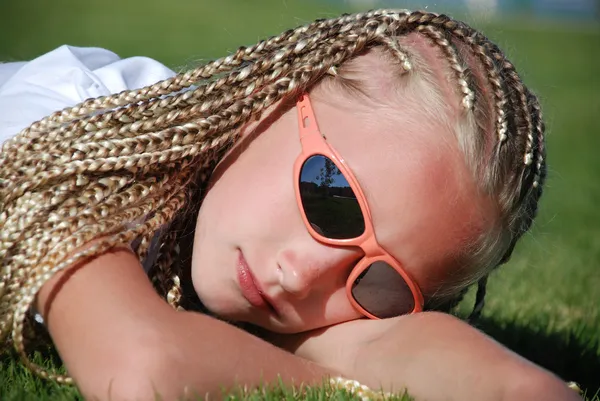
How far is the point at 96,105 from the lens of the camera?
2867 mm

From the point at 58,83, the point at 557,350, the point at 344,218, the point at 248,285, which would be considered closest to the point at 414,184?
the point at 344,218

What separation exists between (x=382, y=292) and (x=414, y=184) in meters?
0.44

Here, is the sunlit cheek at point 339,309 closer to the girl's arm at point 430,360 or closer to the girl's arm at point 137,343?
the girl's arm at point 430,360

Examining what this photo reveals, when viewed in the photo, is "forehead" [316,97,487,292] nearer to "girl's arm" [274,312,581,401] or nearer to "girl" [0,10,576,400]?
"girl" [0,10,576,400]

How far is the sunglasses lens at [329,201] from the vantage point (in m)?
2.75

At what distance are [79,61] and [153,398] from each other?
193 cm

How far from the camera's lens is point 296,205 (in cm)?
280

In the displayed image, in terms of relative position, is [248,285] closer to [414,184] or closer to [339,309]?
[339,309]

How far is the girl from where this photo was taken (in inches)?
98.0

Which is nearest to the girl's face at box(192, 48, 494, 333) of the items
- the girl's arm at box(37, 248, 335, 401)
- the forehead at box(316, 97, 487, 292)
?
the forehead at box(316, 97, 487, 292)

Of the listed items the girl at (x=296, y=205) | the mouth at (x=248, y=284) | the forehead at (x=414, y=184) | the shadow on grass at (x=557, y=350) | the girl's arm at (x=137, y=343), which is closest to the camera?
the girl's arm at (x=137, y=343)

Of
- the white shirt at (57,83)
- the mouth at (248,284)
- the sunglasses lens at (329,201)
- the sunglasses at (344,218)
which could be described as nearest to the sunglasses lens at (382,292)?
the sunglasses at (344,218)

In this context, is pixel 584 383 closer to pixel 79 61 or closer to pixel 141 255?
pixel 141 255

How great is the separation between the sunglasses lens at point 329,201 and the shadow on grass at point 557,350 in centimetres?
124
